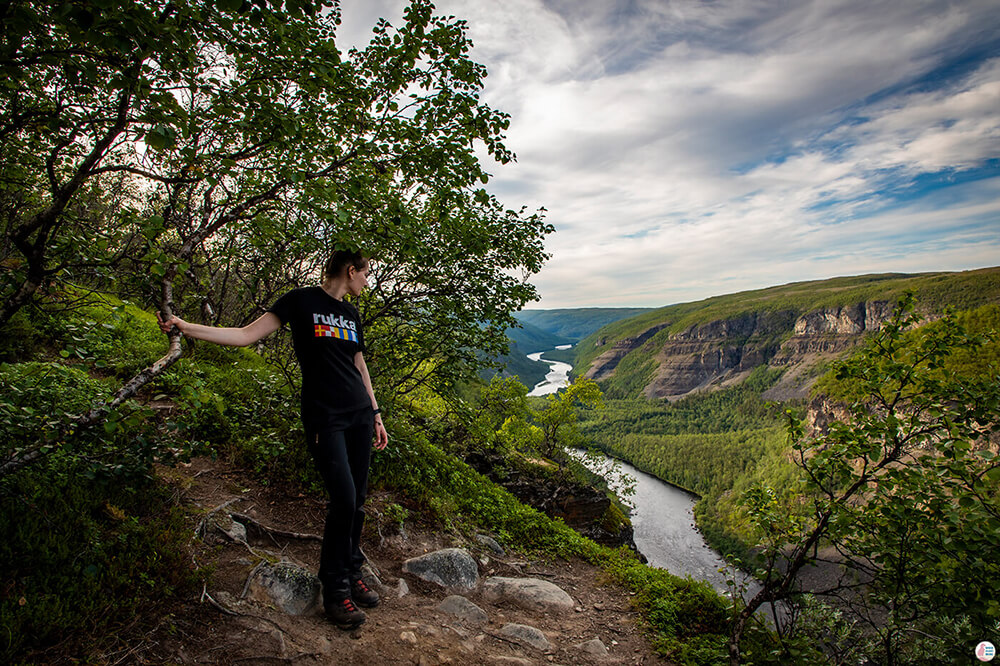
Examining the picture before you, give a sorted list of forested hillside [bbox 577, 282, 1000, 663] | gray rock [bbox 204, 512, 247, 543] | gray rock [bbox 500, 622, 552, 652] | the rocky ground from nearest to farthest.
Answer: the rocky ground → forested hillside [bbox 577, 282, 1000, 663] → gray rock [bbox 204, 512, 247, 543] → gray rock [bbox 500, 622, 552, 652]

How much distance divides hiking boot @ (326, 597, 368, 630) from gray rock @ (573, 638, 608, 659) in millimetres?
2708

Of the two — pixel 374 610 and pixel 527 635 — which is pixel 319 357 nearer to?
pixel 374 610

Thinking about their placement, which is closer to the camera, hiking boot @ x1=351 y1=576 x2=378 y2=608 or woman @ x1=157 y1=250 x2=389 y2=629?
woman @ x1=157 y1=250 x2=389 y2=629

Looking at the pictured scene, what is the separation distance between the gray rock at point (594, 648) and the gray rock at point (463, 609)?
1136mm

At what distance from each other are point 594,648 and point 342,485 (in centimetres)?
371

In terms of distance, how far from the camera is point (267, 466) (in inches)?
227

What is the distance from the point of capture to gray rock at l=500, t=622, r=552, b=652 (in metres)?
4.66

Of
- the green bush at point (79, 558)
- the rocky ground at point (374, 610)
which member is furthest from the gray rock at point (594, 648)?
the green bush at point (79, 558)

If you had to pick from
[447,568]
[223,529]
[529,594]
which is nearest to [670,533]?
[529,594]

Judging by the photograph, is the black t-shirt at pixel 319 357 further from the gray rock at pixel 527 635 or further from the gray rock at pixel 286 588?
the gray rock at pixel 527 635

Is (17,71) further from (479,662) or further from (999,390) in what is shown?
(999,390)

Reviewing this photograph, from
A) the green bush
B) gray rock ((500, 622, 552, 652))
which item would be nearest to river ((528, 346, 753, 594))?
gray rock ((500, 622, 552, 652))

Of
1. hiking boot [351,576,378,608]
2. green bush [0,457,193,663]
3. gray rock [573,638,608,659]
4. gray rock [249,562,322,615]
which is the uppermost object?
green bush [0,457,193,663]

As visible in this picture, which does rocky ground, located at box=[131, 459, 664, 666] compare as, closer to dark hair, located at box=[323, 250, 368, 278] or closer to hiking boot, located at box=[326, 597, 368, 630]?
hiking boot, located at box=[326, 597, 368, 630]
